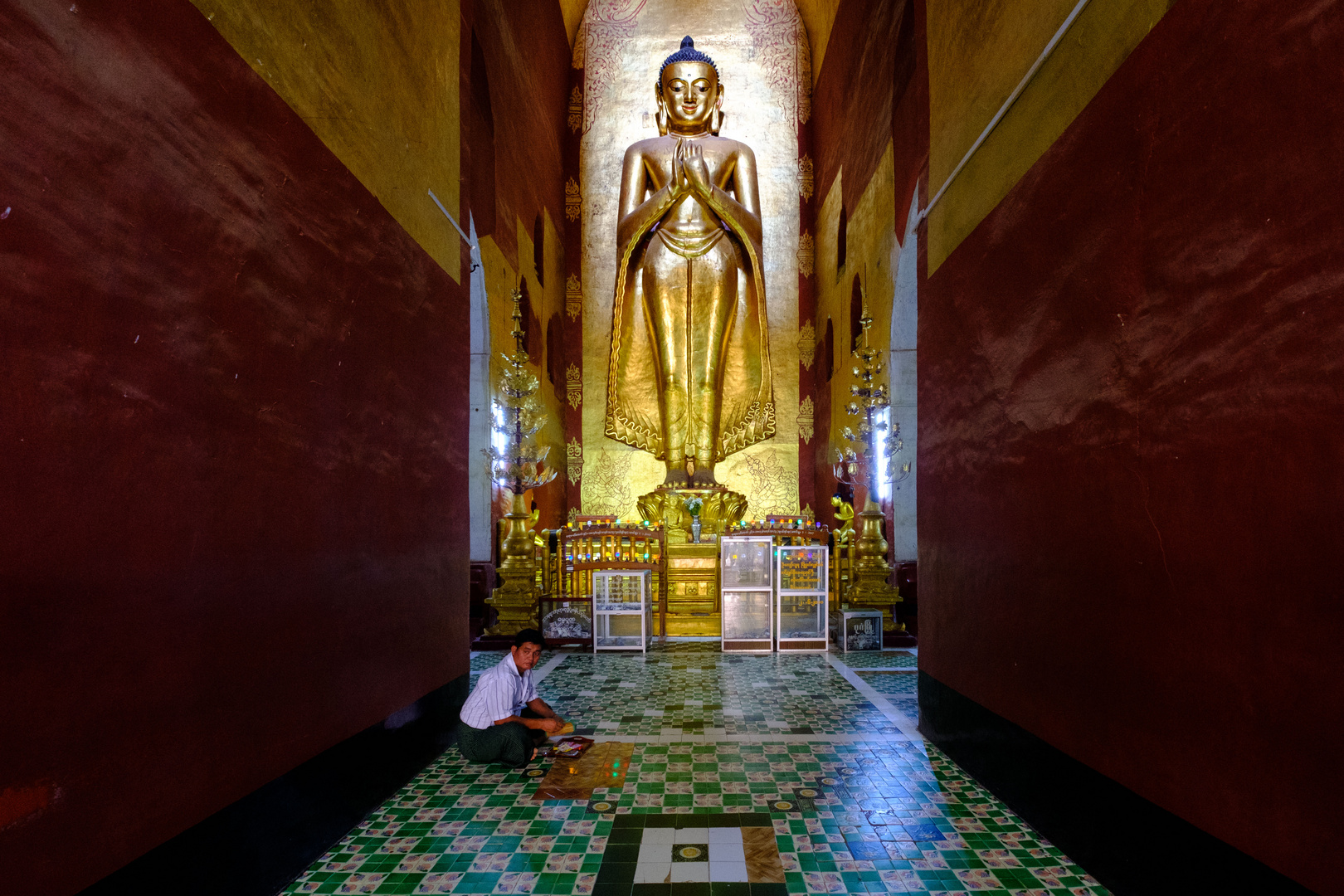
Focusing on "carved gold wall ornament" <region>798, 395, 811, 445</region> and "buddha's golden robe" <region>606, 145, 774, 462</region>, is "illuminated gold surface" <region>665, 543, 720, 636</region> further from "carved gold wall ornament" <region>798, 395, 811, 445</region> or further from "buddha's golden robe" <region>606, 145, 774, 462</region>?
"carved gold wall ornament" <region>798, 395, 811, 445</region>

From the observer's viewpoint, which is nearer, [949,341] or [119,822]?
[119,822]

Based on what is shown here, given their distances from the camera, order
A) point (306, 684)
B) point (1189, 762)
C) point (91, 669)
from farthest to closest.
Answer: point (306, 684), point (1189, 762), point (91, 669)

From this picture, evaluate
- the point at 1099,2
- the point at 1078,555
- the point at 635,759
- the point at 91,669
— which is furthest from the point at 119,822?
the point at 1099,2

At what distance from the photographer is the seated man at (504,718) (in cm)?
311

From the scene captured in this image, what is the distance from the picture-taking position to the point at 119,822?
1492 mm

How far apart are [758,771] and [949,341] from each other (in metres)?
2.10

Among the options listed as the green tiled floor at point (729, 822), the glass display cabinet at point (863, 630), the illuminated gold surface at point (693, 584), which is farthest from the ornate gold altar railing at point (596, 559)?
the green tiled floor at point (729, 822)

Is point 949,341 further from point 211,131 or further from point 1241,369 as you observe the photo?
point 211,131

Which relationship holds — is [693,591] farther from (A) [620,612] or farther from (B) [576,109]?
(B) [576,109]

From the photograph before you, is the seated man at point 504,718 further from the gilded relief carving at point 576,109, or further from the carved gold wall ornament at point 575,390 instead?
the gilded relief carving at point 576,109

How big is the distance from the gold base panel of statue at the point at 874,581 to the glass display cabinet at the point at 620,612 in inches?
74.8

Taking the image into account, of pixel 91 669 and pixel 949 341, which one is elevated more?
pixel 949 341

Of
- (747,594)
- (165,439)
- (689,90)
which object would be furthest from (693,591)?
(689,90)

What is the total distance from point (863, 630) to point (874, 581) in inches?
25.1
